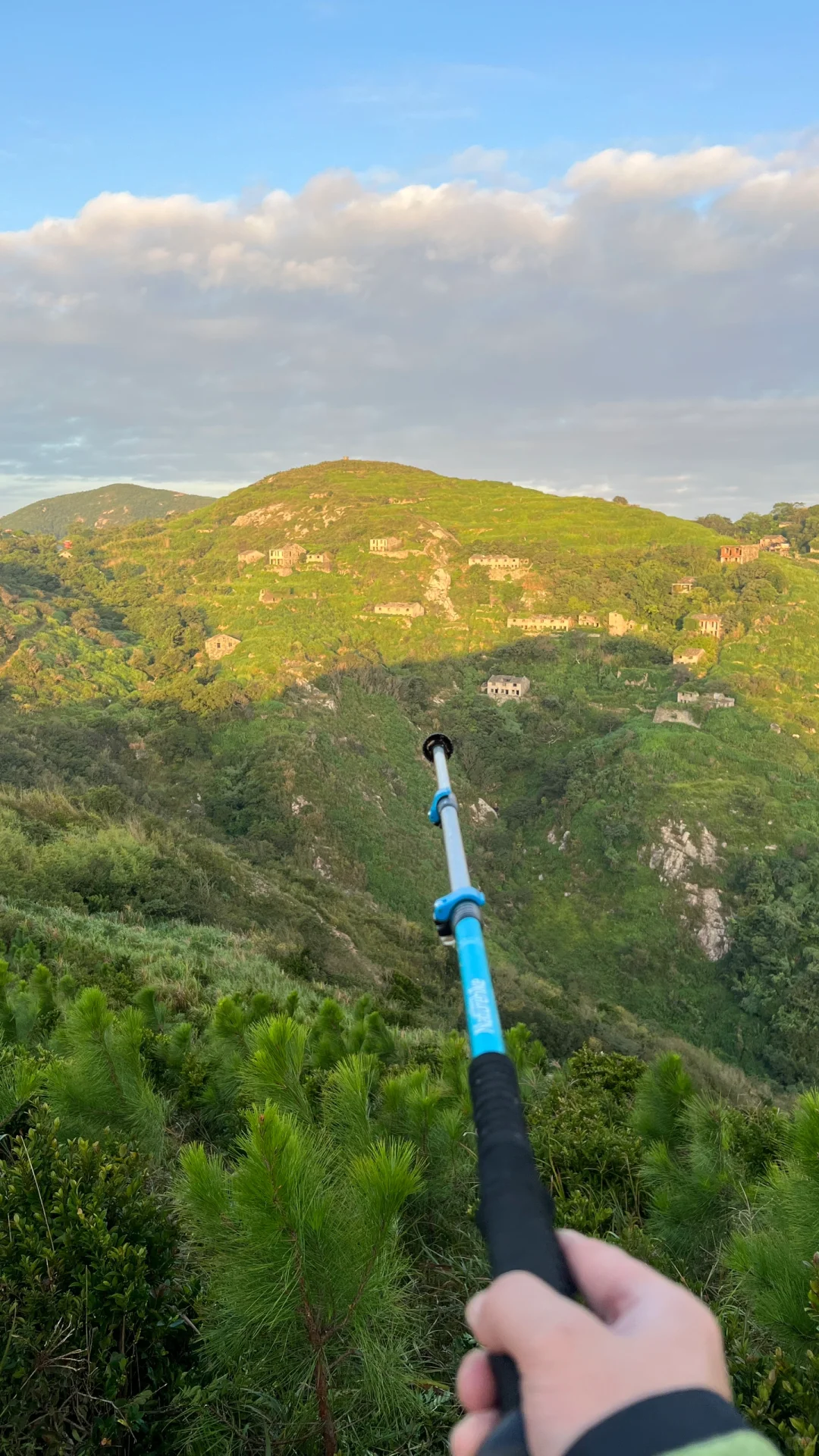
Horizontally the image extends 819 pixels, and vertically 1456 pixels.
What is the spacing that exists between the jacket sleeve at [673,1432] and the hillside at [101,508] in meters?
144

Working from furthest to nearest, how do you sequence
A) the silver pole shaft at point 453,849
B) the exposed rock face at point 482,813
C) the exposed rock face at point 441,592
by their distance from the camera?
1. the exposed rock face at point 441,592
2. the exposed rock face at point 482,813
3. the silver pole shaft at point 453,849

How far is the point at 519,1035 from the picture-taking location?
4199mm

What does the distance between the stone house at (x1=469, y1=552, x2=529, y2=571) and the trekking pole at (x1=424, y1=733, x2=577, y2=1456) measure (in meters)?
69.5

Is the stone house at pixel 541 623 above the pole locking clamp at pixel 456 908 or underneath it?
above

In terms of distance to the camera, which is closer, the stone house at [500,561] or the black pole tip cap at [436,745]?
the black pole tip cap at [436,745]

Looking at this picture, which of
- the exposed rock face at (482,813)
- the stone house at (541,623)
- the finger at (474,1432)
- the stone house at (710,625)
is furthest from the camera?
the stone house at (541,623)

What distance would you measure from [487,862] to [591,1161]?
41.6 m

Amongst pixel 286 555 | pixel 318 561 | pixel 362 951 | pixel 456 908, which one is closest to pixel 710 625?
pixel 318 561

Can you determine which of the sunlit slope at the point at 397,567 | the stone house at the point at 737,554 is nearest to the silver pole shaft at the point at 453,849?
the sunlit slope at the point at 397,567

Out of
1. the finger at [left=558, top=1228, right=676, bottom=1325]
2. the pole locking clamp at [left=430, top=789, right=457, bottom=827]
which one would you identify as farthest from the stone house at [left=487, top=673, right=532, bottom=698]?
the finger at [left=558, top=1228, right=676, bottom=1325]

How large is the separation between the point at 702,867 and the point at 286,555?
1945 inches

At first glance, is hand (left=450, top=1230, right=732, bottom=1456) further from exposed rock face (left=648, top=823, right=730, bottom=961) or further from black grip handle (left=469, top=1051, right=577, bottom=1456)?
exposed rock face (left=648, top=823, right=730, bottom=961)

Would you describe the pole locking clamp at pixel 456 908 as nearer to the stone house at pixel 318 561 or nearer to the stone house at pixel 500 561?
the stone house at pixel 500 561

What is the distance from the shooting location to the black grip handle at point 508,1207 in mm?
707
